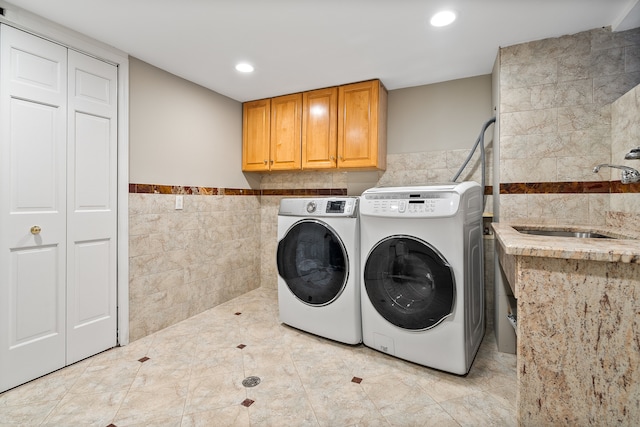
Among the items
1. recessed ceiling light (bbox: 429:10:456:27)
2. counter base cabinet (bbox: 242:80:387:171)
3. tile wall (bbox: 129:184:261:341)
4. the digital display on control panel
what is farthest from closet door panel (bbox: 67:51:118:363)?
recessed ceiling light (bbox: 429:10:456:27)

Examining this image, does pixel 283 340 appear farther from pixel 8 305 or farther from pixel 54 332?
pixel 8 305

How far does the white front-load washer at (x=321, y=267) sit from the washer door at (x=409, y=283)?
0.19 m

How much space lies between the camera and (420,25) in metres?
1.86

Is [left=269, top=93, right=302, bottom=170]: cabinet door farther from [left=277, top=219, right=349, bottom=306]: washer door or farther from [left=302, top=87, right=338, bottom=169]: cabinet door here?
[left=277, top=219, right=349, bottom=306]: washer door

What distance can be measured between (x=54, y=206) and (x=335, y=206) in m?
1.77

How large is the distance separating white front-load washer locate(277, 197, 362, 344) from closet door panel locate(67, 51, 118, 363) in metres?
1.23

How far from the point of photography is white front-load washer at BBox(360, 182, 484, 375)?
1.78 m

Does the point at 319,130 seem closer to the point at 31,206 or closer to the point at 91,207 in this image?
the point at 91,207

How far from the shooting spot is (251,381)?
1793 mm

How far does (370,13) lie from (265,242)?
8.33ft

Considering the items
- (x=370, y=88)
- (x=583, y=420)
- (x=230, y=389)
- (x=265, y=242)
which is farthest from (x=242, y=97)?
(x=583, y=420)

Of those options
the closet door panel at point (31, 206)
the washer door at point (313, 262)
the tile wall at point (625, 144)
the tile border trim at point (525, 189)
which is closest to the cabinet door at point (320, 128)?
the tile border trim at point (525, 189)

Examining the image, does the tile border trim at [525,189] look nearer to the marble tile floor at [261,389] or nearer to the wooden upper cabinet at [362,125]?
the wooden upper cabinet at [362,125]

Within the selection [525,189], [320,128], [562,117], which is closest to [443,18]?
[562,117]
